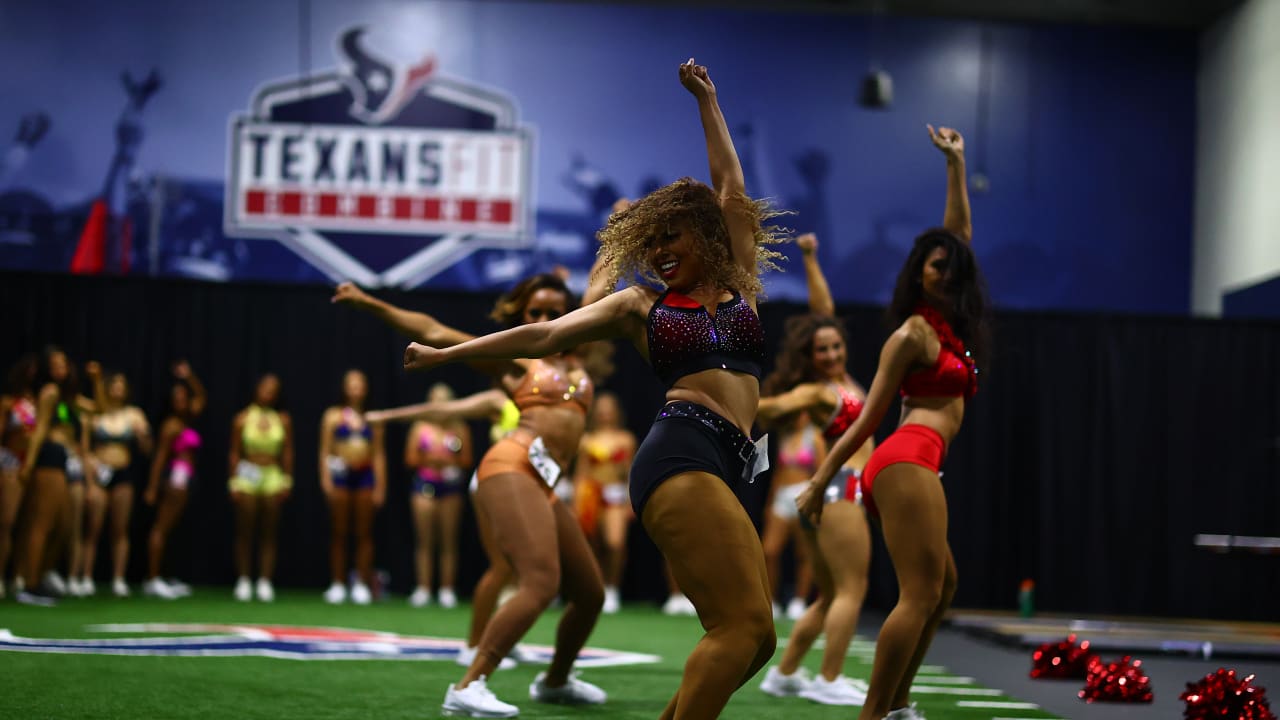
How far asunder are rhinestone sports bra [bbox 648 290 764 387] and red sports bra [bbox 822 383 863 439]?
2.24 metres

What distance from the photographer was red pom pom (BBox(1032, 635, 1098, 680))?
20.1 feet

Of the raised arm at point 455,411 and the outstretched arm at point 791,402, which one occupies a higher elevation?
the outstretched arm at point 791,402

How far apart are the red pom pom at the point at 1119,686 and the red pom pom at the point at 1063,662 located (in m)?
0.77

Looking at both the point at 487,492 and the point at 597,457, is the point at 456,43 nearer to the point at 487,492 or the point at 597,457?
the point at 597,457

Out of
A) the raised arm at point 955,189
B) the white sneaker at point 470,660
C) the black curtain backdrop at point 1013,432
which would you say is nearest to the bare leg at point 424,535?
the black curtain backdrop at point 1013,432

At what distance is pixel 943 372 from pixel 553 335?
154 centimetres

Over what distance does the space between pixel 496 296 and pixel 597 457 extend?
1.73 meters

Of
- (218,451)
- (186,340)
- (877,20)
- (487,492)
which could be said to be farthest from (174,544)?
(877,20)

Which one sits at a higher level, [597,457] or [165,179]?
[165,179]

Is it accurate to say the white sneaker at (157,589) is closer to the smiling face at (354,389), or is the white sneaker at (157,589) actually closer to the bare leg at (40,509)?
the bare leg at (40,509)

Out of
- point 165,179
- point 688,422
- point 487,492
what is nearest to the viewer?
point 688,422

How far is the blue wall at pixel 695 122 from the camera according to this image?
13.0 meters

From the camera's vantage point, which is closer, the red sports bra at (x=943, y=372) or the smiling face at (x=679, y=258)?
the smiling face at (x=679, y=258)

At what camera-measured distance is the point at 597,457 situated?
10.7m
